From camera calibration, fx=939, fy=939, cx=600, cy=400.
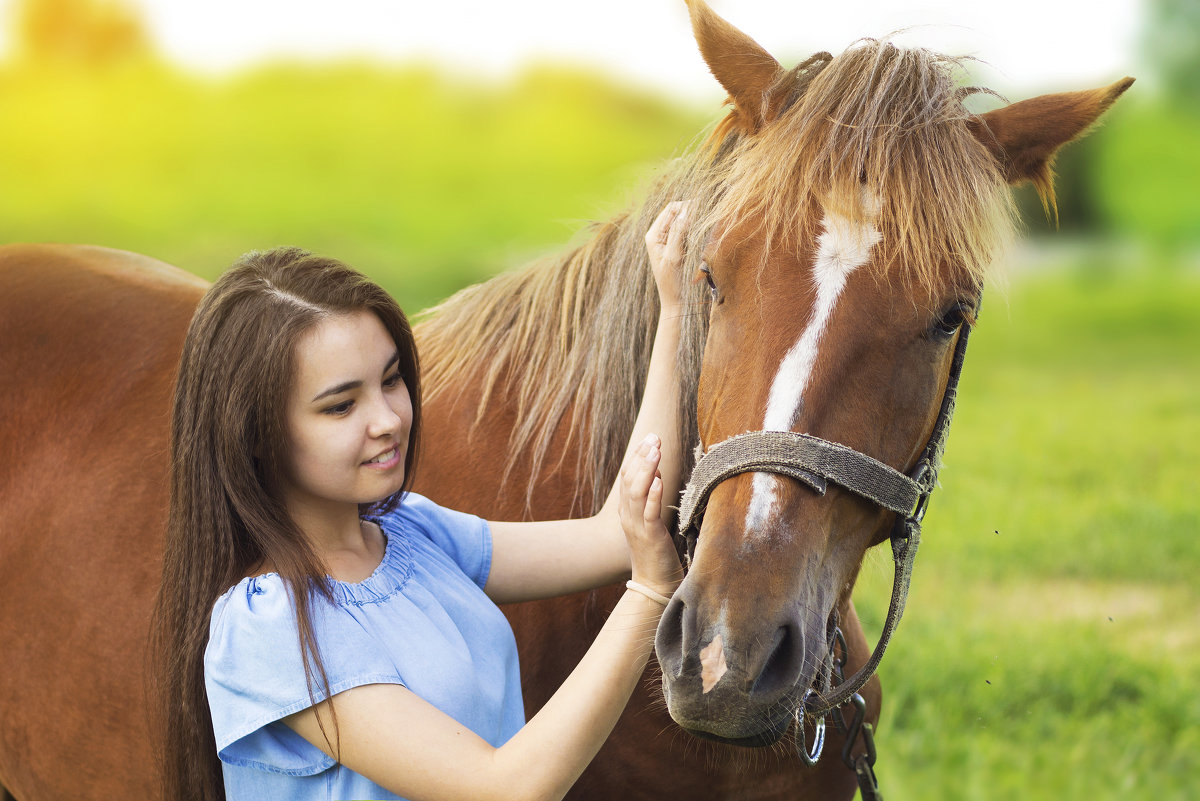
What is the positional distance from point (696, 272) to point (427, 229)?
14.0 metres

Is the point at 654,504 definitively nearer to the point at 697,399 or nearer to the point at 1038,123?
the point at 697,399

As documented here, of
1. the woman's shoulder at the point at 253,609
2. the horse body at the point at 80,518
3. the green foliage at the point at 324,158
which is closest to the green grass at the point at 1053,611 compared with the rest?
the woman's shoulder at the point at 253,609

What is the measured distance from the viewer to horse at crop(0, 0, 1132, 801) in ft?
4.48

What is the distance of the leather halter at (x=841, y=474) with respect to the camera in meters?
1.34

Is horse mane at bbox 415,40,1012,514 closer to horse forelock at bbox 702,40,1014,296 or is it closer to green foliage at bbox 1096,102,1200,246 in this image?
horse forelock at bbox 702,40,1014,296

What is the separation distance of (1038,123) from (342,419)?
4.23 feet

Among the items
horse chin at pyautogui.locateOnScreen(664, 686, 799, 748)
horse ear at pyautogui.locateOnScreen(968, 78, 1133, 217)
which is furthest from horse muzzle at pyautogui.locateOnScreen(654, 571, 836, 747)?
horse ear at pyautogui.locateOnScreen(968, 78, 1133, 217)

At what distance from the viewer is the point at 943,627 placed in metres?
4.38

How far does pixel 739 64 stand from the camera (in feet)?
5.71

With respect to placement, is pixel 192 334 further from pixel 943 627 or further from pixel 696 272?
pixel 943 627

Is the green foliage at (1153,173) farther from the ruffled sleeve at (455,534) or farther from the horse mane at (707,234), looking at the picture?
the ruffled sleeve at (455,534)

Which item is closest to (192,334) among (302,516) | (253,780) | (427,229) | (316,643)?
(302,516)

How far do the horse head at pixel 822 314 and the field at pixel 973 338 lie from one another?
9.1 inches

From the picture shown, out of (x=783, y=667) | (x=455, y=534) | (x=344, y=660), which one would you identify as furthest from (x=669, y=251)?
(x=344, y=660)
